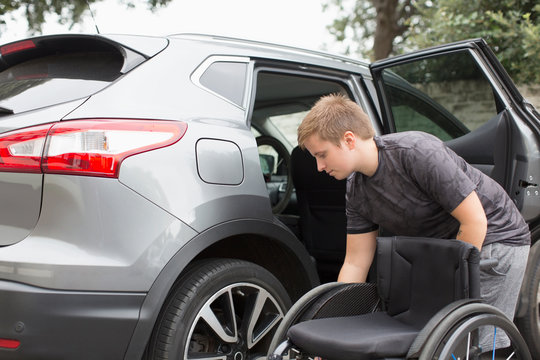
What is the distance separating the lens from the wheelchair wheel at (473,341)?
1815mm

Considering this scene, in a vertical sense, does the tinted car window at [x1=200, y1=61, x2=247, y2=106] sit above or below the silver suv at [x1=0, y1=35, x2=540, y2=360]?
above

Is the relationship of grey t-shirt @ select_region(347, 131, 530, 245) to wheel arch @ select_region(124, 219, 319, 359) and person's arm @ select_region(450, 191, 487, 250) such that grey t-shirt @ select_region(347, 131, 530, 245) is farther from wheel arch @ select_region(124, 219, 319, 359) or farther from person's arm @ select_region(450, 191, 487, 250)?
wheel arch @ select_region(124, 219, 319, 359)

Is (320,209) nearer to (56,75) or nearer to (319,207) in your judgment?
(319,207)

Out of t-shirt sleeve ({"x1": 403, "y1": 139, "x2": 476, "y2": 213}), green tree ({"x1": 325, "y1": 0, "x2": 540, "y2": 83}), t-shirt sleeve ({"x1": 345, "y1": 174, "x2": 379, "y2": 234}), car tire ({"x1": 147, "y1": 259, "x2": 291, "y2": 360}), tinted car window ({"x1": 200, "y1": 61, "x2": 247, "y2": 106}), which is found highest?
green tree ({"x1": 325, "y1": 0, "x2": 540, "y2": 83})

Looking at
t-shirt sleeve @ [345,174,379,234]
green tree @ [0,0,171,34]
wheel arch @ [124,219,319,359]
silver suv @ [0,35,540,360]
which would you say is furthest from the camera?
green tree @ [0,0,171,34]

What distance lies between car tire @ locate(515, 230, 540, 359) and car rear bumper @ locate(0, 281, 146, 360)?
7.41 feet

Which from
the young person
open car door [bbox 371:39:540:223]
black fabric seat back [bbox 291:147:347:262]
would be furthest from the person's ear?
black fabric seat back [bbox 291:147:347:262]

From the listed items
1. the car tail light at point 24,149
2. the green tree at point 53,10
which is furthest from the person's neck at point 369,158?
the green tree at point 53,10

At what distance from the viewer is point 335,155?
2266 mm

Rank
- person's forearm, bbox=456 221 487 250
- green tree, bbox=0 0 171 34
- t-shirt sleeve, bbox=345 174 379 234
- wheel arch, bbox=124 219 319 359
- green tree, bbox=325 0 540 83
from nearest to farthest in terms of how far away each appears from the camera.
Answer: wheel arch, bbox=124 219 319 359, person's forearm, bbox=456 221 487 250, t-shirt sleeve, bbox=345 174 379 234, green tree, bbox=325 0 540 83, green tree, bbox=0 0 171 34

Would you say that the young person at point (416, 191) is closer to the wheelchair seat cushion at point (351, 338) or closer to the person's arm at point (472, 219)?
the person's arm at point (472, 219)

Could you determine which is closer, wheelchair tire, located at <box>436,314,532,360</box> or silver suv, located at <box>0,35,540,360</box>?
wheelchair tire, located at <box>436,314,532,360</box>

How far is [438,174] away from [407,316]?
0.59 metres

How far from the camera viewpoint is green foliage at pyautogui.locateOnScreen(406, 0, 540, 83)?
7375mm
